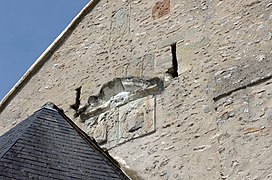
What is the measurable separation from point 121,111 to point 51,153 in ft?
4.30

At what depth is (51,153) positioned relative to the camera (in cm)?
443

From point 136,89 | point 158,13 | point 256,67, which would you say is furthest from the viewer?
point 158,13

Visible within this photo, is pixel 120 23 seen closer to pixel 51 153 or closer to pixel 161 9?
pixel 161 9

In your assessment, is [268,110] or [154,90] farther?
[154,90]

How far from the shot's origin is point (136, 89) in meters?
5.64

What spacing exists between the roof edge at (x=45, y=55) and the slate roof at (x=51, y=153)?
63.1 inches

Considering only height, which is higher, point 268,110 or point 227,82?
point 227,82

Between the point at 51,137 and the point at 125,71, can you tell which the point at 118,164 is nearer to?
the point at 51,137

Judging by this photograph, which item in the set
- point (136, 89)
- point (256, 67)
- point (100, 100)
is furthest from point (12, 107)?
point (256, 67)

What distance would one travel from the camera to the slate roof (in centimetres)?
411

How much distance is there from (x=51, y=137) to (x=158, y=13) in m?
1.97

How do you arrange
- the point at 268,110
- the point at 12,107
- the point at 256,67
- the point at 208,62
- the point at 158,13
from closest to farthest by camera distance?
the point at 268,110 → the point at 256,67 → the point at 208,62 → the point at 158,13 → the point at 12,107

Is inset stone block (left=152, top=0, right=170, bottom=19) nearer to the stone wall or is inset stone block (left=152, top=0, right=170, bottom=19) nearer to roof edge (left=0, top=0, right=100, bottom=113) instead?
the stone wall

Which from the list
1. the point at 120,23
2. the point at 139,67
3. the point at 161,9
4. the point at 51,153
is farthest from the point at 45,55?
the point at 51,153
